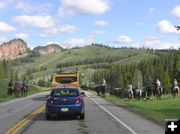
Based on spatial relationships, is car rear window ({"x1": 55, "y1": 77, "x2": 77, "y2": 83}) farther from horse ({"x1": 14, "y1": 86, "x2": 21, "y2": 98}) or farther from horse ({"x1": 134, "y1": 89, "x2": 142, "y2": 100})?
horse ({"x1": 14, "y1": 86, "x2": 21, "y2": 98})

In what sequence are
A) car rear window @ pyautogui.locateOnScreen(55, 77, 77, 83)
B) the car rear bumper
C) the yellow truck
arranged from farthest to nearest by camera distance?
car rear window @ pyautogui.locateOnScreen(55, 77, 77, 83)
the yellow truck
the car rear bumper

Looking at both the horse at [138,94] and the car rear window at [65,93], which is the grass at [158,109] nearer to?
the car rear window at [65,93]

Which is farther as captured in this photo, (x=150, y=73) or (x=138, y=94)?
(x=150, y=73)

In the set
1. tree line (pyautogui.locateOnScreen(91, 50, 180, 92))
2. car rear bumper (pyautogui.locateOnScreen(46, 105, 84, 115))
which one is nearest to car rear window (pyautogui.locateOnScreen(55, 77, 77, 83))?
car rear bumper (pyautogui.locateOnScreen(46, 105, 84, 115))

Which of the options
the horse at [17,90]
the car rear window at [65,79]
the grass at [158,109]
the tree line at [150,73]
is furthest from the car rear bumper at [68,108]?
the tree line at [150,73]

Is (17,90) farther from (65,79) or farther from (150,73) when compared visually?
(150,73)

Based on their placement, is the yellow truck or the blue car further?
the yellow truck

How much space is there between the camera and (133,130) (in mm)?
15406

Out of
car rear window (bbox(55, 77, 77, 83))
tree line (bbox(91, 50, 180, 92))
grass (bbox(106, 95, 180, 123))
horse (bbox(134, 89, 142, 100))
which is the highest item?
tree line (bbox(91, 50, 180, 92))

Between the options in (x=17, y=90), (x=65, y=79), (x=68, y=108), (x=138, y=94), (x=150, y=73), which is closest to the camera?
(x=68, y=108)

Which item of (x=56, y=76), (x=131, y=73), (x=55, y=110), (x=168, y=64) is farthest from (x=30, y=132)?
(x=131, y=73)

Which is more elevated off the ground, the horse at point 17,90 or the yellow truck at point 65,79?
the yellow truck at point 65,79

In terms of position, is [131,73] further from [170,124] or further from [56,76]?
[170,124]

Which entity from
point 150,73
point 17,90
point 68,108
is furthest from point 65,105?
point 150,73
